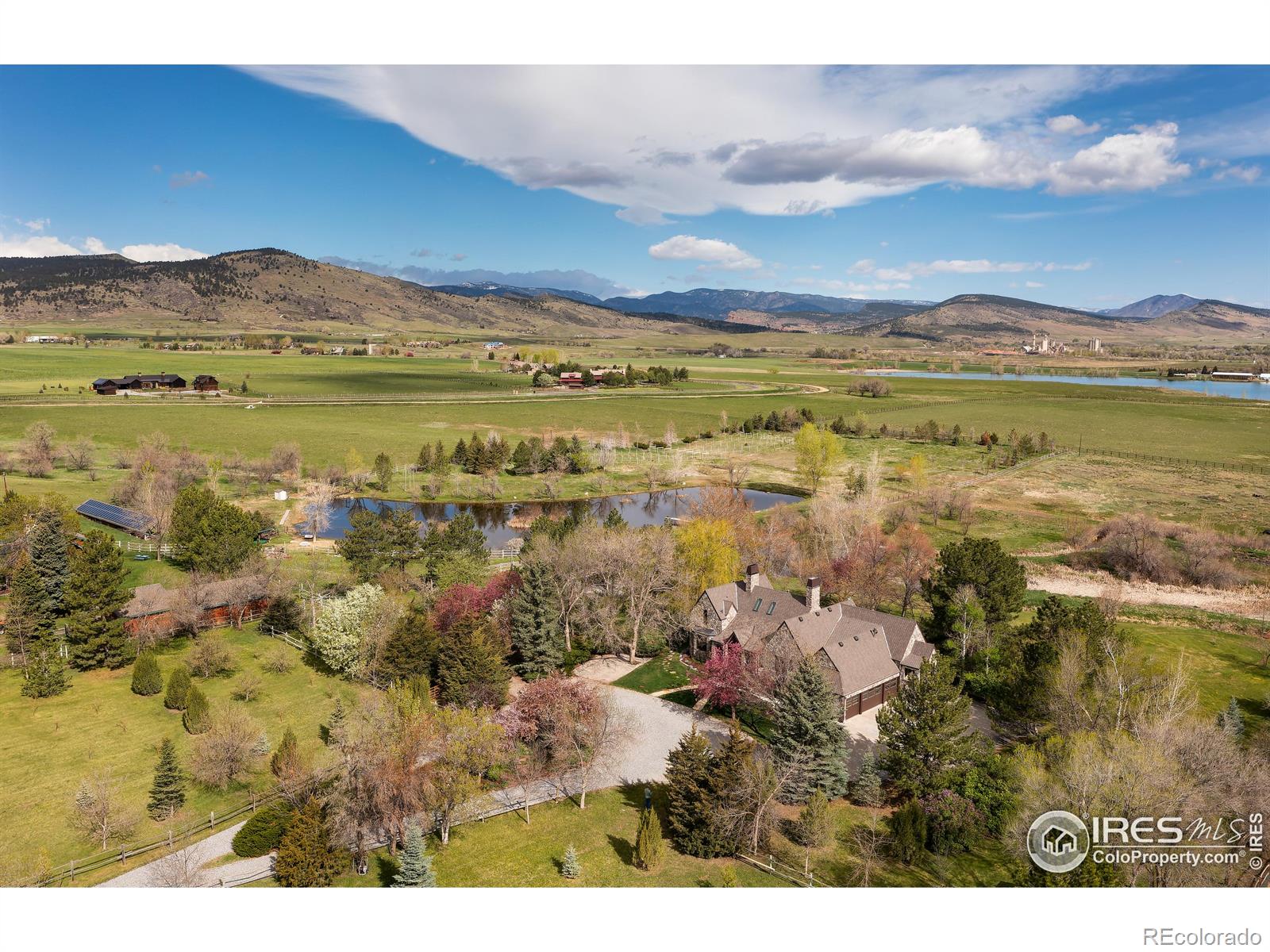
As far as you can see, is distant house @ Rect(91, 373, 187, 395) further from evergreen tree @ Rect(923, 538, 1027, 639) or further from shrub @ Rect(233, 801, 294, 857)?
evergreen tree @ Rect(923, 538, 1027, 639)

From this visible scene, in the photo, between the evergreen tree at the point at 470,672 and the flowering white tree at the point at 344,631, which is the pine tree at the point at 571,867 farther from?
the flowering white tree at the point at 344,631

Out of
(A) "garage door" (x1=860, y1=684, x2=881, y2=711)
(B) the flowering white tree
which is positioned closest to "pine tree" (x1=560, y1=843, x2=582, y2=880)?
(A) "garage door" (x1=860, y1=684, x2=881, y2=711)

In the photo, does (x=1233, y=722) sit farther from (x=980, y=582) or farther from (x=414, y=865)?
(x=414, y=865)

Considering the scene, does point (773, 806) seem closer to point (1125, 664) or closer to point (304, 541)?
point (1125, 664)

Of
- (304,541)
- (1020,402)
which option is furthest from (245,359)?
(1020,402)

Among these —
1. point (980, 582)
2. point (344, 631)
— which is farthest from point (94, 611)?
Result: point (980, 582)

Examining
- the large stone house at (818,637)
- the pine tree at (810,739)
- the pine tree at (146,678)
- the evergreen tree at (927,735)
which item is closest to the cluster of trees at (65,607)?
the pine tree at (146,678)
